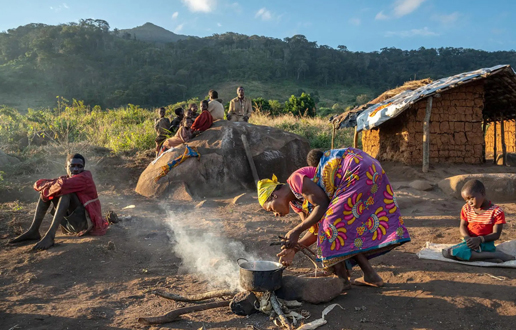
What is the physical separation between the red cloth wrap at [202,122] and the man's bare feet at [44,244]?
4708 mm

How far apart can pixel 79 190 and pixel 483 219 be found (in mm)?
4413

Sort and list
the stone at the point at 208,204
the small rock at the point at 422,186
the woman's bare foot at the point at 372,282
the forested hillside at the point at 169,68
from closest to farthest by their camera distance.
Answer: the woman's bare foot at the point at 372,282
the stone at the point at 208,204
the small rock at the point at 422,186
the forested hillside at the point at 169,68

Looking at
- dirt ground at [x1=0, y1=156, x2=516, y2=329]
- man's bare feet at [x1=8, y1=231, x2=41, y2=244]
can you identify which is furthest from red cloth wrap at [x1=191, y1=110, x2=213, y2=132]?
man's bare feet at [x1=8, y1=231, x2=41, y2=244]

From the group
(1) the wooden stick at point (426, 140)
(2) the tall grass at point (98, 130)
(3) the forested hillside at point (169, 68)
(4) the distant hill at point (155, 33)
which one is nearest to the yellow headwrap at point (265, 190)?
(1) the wooden stick at point (426, 140)

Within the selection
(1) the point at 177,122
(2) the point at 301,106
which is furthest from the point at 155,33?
(1) the point at 177,122

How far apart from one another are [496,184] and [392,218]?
5.45 meters

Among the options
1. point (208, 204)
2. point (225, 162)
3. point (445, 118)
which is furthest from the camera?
point (445, 118)

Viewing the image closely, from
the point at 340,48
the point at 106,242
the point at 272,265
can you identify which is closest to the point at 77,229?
the point at 106,242

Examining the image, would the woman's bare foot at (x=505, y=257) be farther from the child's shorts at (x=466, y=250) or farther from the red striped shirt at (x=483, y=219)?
the red striped shirt at (x=483, y=219)

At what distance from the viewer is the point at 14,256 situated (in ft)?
13.5

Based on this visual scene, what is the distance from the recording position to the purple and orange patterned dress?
2799 millimetres

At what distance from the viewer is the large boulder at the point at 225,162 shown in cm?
777

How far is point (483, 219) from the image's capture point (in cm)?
369

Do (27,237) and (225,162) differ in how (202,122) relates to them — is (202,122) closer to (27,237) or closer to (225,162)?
(225,162)
